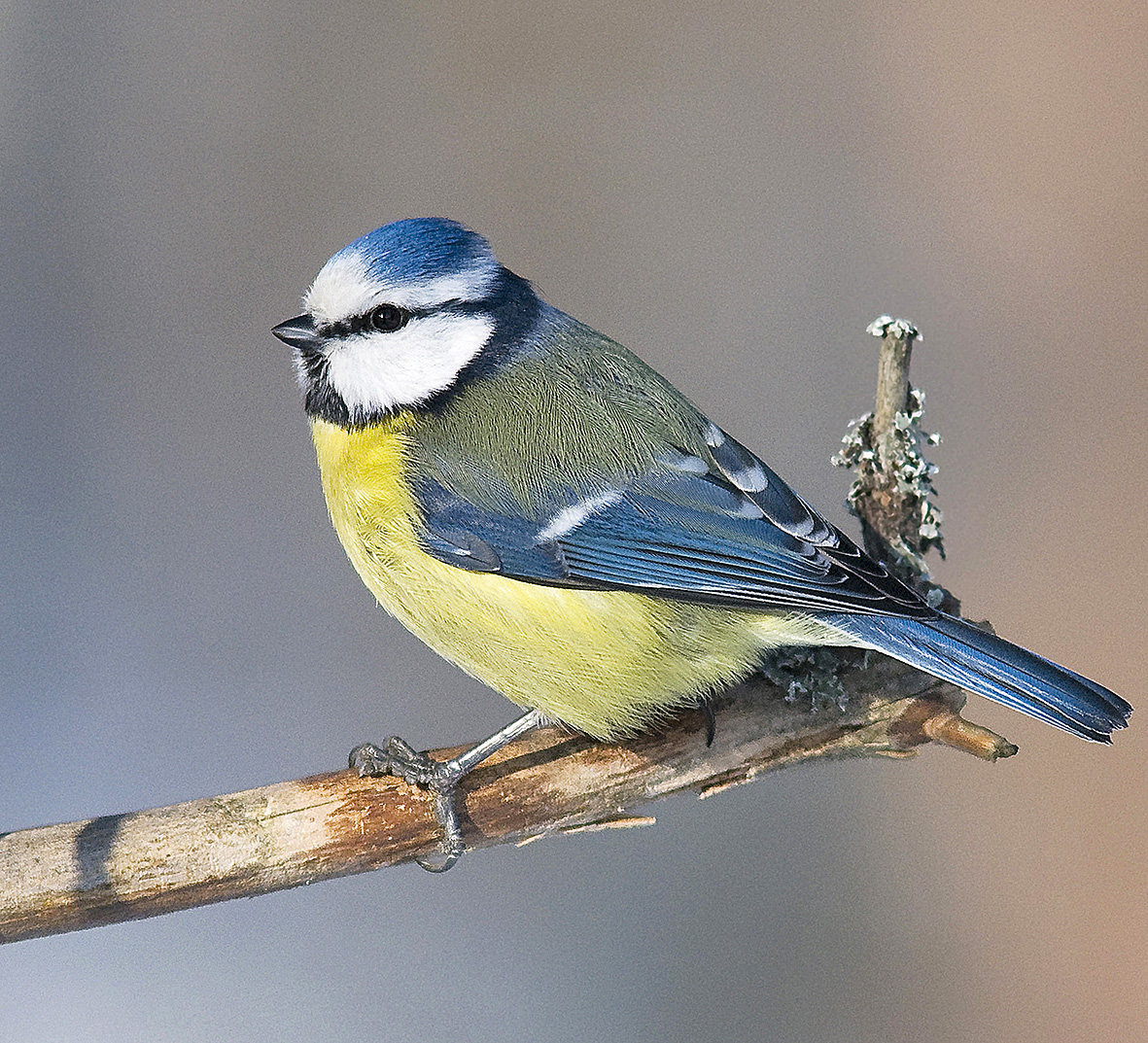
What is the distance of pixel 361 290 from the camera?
194 centimetres

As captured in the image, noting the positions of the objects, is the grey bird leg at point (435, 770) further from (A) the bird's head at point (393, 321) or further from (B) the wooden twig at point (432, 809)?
(A) the bird's head at point (393, 321)

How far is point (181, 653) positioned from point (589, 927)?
1.15 metres

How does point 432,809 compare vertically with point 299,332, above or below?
below

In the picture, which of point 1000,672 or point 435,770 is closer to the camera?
point 1000,672

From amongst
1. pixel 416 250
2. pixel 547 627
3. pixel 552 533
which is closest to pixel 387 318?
pixel 416 250

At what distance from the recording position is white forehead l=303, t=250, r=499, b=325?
1.94 m

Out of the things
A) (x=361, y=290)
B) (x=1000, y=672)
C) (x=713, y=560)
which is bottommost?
(x=1000, y=672)

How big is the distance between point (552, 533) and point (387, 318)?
43 centimetres

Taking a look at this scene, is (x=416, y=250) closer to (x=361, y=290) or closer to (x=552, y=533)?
(x=361, y=290)

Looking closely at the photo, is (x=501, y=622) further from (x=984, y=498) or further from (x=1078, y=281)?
(x=1078, y=281)

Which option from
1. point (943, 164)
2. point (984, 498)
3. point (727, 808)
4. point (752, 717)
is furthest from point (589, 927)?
point (943, 164)

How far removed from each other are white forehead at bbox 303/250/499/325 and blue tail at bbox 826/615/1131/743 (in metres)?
0.82

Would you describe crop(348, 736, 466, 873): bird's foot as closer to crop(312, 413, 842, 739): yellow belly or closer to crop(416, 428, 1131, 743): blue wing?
crop(312, 413, 842, 739): yellow belly

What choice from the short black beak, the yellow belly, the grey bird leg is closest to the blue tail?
the yellow belly
